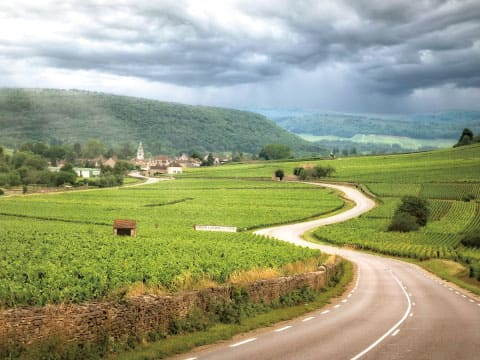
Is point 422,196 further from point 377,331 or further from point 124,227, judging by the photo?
point 377,331

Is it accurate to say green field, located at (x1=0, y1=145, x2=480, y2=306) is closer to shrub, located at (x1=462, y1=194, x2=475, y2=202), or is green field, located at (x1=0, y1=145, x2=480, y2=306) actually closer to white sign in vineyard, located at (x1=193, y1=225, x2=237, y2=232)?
shrub, located at (x1=462, y1=194, x2=475, y2=202)

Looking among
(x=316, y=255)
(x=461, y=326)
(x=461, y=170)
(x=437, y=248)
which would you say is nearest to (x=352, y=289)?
(x=316, y=255)

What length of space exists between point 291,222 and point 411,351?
77.6 meters

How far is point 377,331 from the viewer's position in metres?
20.4

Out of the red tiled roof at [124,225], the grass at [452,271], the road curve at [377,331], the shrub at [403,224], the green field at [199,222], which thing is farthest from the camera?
the shrub at [403,224]

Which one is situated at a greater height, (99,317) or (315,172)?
(99,317)

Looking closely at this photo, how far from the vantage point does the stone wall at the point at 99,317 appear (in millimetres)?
14406

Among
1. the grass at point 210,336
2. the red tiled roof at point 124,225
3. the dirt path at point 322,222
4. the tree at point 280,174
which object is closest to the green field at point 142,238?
the red tiled roof at point 124,225

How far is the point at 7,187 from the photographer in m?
133

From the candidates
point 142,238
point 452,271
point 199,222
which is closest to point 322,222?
point 199,222

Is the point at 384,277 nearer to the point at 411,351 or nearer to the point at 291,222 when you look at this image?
the point at 411,351

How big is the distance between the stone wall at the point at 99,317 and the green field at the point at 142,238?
1.68 m

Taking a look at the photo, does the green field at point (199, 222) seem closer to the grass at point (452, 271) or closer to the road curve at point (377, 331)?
the grass at point (452, 271)

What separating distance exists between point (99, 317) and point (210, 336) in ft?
12.9
